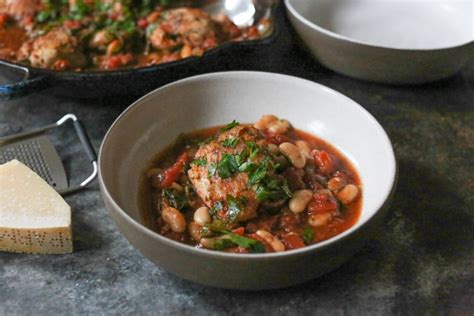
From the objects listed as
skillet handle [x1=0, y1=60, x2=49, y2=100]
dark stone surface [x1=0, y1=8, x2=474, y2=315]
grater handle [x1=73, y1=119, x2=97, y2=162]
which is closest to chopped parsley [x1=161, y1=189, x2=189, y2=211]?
dark stone surface [x1=0, y1=8, x2=474, y2=315]

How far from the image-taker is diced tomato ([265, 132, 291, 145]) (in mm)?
2393

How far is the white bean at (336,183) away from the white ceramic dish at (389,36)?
0.80 metres

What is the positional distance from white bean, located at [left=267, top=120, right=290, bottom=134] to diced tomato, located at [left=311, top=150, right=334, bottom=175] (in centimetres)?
16

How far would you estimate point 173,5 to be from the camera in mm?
3266

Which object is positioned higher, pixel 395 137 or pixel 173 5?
pixel 173 5

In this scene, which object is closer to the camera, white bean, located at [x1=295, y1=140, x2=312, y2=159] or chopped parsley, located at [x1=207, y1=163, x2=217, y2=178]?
chopped parsley, located at [x1=207, y1=163, x2=217, y2=178]

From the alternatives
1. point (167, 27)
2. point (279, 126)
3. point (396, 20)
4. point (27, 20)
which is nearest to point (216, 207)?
point (279, 126)

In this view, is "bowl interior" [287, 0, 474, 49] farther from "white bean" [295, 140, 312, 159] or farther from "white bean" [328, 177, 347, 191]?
"white bean" [328, 177, 347, 191]

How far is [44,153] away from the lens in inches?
101

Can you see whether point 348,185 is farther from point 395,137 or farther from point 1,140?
point 1,140

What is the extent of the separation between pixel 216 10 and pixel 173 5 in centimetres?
21

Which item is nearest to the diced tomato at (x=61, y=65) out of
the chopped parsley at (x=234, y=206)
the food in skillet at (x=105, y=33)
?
the food in skillet at (x=105, y=33)

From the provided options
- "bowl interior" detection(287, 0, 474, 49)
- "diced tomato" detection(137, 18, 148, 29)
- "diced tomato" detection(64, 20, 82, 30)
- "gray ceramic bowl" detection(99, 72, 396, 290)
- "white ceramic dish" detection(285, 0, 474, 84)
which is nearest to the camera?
"gray ceramic bowl" detection(99, 72, 396, 290)

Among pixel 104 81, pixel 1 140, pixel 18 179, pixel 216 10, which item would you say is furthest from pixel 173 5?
pixel 18 179
